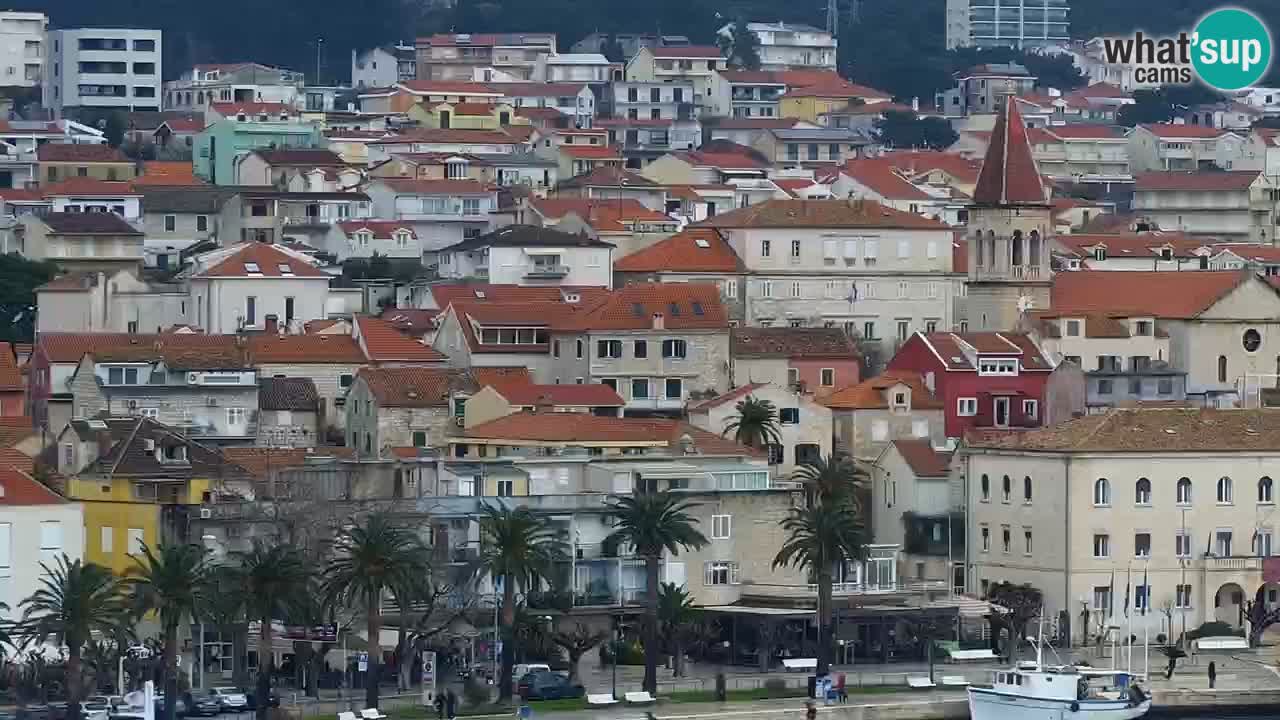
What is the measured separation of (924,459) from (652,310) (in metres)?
11.8

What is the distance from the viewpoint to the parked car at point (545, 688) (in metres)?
74.4

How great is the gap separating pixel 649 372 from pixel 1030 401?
9369mm

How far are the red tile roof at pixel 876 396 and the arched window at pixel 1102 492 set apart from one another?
10.3 m

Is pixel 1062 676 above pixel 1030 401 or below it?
below

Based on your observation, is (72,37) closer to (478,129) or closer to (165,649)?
(478,129)

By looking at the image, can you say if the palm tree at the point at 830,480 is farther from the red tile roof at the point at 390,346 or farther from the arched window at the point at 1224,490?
the red tile roof at the point at 390,346

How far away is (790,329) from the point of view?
105 meters

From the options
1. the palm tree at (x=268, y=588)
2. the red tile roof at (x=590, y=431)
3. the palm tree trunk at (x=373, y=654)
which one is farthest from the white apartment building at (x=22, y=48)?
the palm tree trunk at (x=373, y=654)

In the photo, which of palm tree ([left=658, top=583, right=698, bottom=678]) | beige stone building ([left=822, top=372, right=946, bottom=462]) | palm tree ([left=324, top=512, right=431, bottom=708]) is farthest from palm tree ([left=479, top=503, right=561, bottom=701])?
beige stone building ([left=822, top=372, right=946, bottom=462])

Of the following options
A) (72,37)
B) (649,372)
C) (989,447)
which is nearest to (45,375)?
(649,372)

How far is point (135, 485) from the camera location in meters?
80.4

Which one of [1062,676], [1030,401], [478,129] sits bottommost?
[1062,676]

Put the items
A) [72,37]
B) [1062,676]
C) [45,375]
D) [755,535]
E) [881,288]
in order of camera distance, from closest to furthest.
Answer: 1. [1062,676]
2. [755,535]
3. [45,375]
4. [881,288]
5. [72,37]

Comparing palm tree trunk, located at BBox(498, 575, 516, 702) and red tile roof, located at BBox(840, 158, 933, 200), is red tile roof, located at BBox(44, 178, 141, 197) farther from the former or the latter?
palm tree trunk, located at BBox(498, 575, 516, 702)
